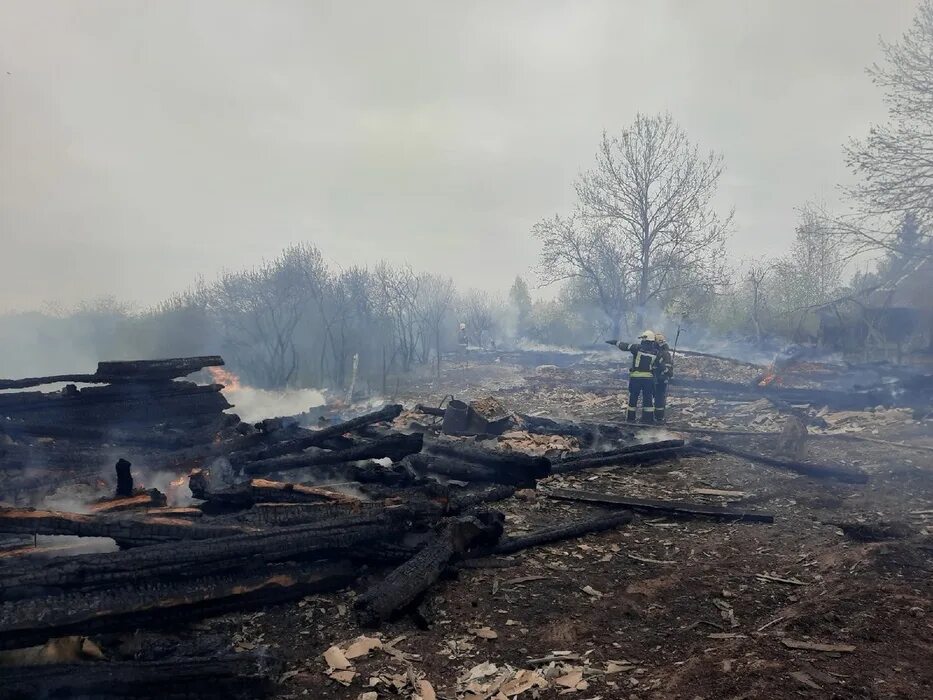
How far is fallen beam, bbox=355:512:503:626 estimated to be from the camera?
3983 millimetres

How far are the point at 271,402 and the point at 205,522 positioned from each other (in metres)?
12.4

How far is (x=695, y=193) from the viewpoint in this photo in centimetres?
2834

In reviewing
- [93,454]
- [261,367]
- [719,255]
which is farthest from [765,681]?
[719,255]

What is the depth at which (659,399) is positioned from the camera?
1265 cm

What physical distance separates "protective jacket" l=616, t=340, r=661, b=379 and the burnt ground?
5080mm

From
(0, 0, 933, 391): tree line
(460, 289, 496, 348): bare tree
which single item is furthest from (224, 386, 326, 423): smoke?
(460, 289, 496, 348): bare tree

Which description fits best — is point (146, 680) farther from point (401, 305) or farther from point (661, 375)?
point (401, 305)

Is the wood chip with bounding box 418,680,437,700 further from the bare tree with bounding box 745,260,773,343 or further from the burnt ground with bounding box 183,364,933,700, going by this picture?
the bare tree with bounding box 745,260,773,343

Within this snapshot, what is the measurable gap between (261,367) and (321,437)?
63.6ft

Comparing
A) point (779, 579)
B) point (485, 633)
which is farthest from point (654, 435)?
point (485, 633)

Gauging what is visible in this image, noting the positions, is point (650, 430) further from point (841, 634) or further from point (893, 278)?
point (893, 278)

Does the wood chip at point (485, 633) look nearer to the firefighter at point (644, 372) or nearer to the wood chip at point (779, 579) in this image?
the wood chip at point (779, 579)

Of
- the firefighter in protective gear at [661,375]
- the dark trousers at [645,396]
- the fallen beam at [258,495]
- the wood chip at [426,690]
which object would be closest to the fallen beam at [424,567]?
the wood chip at [426,690]

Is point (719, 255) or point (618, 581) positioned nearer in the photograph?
point (618, 581)
